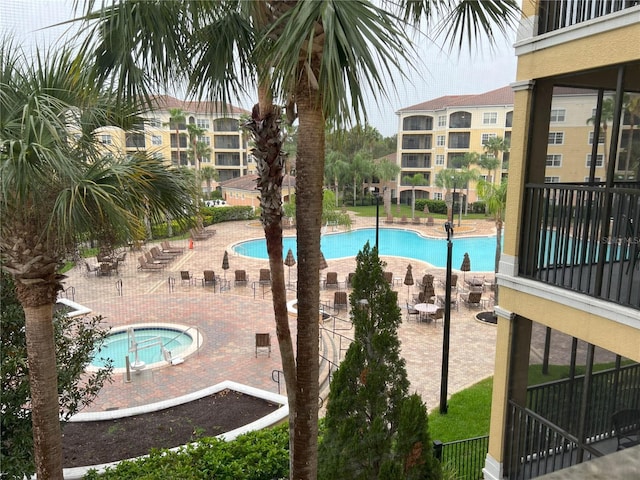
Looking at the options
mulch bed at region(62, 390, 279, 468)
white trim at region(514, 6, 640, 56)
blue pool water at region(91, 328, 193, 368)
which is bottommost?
blue pool water at region(91, 328, 193, 368)

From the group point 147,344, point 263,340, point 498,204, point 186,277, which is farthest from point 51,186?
point 498,204

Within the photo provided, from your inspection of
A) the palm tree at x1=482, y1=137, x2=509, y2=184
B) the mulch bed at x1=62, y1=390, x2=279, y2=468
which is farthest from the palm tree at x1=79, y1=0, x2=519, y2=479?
the palm tree at x1=482, y1=137, x2=509, y2=184

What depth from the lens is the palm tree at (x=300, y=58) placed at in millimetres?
1821

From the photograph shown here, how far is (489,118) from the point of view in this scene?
896 inches

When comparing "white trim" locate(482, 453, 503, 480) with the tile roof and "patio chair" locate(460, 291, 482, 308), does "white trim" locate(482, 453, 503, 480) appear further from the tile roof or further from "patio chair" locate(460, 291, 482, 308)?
"patio chair" locate(460, 291, 482, 308)

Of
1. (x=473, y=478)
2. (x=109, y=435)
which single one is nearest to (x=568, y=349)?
(x=473, y=478)

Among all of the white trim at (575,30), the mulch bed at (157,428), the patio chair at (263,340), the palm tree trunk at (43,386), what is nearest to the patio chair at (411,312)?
the patio chair at (263,340)

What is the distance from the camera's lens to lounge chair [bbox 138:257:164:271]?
13.1 meters

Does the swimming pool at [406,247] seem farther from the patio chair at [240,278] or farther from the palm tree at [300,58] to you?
the palm tree at [300,58]

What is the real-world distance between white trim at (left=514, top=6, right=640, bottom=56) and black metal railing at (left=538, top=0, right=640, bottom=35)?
0.26 feet

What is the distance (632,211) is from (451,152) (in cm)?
2256

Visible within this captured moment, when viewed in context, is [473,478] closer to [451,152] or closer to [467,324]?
[467,324]

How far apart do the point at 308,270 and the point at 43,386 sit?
1936mm

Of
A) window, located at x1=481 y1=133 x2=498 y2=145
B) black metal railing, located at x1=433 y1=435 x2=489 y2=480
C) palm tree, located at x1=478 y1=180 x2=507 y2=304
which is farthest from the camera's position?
window, located at x1=481 y1=133 x2=498 y2=145
